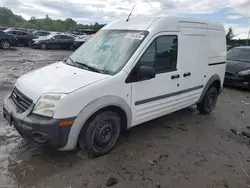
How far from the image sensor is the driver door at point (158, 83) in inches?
139

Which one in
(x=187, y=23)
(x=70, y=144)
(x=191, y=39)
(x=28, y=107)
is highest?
(x=187, y=23)

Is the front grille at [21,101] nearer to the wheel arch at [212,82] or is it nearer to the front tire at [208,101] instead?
the wheel arch at [212,82]

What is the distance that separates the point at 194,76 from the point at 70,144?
292 cm

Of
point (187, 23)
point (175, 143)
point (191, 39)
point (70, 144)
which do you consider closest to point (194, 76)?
point (191, 39)

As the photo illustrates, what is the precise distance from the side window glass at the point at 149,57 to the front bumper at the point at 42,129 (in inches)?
57.4

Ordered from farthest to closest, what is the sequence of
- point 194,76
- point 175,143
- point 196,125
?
point 196,125 → point 194,76 → point 175,143

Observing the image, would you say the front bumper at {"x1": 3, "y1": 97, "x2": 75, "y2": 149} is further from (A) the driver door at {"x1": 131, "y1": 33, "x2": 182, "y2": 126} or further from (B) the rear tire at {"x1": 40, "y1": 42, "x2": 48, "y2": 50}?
(B) the rear tire at {"x1": 40, "y1": 42, "x2": 48, "y2": 50}

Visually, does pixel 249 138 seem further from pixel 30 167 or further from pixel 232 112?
pixel 30 167

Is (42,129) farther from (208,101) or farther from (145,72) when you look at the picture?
(208,101)

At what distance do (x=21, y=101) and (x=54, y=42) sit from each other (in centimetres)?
1796

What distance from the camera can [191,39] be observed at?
4.43 m

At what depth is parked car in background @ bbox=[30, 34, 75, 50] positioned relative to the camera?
63.2 ft

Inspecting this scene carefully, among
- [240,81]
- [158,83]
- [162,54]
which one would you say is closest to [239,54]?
[240,81]

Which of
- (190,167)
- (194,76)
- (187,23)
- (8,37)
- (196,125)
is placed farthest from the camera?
(8,37)
